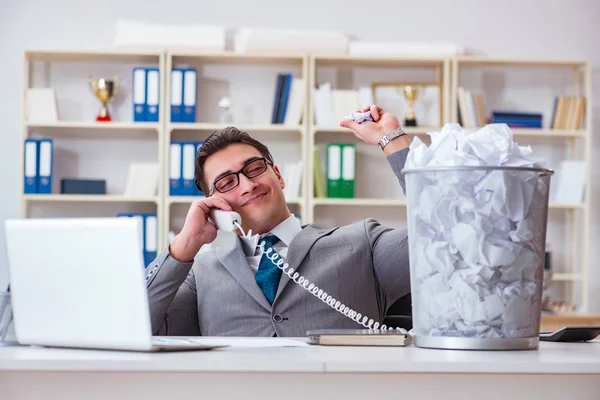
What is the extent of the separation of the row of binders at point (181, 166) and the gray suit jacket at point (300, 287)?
2.23m

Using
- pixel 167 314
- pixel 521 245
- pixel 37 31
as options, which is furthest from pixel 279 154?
pixel 521 245

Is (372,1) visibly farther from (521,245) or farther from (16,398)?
(16,398)

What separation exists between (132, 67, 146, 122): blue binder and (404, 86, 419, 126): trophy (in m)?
1.41

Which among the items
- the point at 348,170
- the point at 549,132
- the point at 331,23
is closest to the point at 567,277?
the point at 549,132

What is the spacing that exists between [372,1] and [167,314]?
3151 millimetres

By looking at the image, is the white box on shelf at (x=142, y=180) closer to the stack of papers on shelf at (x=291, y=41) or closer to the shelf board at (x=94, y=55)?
the shelf board at (x=94, y=55)

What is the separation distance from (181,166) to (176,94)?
0.39m

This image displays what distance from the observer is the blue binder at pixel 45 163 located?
14.4 ft

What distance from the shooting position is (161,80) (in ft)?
14.5

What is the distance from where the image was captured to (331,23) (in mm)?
4742

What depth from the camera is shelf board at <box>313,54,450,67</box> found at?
448cm

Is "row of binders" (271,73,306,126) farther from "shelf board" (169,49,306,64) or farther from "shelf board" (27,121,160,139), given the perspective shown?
"shelf board" (27,121,160,139)

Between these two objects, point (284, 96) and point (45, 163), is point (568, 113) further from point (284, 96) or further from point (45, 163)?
point (45, 163)

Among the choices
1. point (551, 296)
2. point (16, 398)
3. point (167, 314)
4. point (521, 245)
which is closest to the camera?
point (16, 398)
